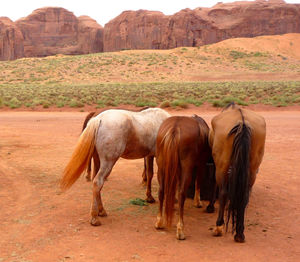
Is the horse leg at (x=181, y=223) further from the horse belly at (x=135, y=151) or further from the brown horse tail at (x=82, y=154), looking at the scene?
the brown horse tail at (x=82, y=154)

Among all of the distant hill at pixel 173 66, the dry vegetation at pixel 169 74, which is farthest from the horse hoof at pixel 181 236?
the distant hill at pixel 173 66

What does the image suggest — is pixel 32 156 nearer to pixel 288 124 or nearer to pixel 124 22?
pixel 288 124

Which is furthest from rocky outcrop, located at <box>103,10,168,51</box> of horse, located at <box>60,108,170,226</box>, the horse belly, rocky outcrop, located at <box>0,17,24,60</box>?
horse, located at <box>60,108,170,226</box>

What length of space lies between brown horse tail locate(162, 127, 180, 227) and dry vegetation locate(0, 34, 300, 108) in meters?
20.5

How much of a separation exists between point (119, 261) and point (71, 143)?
8230 millimetres

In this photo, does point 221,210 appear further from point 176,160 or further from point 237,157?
point 176,160

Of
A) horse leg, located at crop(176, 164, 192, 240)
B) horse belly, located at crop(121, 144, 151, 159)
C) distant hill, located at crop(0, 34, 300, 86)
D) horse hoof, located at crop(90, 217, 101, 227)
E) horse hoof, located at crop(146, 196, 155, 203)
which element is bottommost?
horse hoof, located at crop(146, 196, 155, 203)

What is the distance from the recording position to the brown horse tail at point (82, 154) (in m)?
5.02

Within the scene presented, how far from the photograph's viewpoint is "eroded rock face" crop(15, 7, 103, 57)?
305 ft

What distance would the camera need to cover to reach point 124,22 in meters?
89.4

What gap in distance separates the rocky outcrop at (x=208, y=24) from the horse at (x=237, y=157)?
7911 centimetres

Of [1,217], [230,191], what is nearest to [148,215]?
[230,191]

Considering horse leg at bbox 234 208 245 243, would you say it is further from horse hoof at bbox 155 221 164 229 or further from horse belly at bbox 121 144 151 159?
horse belly at bbox 121 144 151 159

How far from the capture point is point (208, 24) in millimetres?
81250
